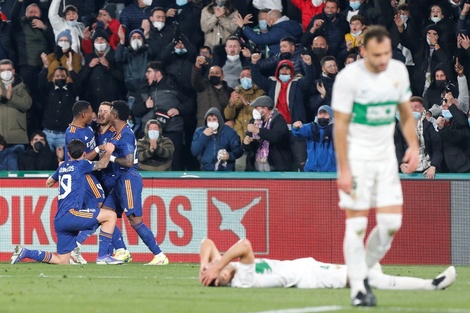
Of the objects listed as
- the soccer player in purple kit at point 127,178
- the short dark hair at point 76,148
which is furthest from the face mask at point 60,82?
the short dark hair at point 76,148

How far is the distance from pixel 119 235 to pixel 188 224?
1.43 meters

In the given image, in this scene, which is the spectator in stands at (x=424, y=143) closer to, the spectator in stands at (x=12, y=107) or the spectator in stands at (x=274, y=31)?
the spectator in stands at (x=274, y=31)

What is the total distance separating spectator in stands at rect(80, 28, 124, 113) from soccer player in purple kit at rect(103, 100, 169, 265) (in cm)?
441

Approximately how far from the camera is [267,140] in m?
19.2

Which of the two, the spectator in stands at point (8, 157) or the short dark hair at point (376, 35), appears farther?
the spectator in stands at point (8, 157)

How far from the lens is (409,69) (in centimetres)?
2041

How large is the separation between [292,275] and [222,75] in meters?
9.06

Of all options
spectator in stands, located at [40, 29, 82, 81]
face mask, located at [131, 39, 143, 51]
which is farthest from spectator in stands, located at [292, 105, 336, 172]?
spectator in stands, located at [40, 29, 82, 81]

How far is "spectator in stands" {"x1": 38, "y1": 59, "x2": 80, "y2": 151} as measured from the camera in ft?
70.2

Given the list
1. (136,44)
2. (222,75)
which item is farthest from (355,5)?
(136,44)

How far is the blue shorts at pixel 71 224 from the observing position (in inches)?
655

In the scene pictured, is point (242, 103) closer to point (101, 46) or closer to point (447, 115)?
point (101, 46)

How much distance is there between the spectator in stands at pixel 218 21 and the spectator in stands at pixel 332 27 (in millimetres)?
1580

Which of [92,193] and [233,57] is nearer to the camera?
[92,193]
